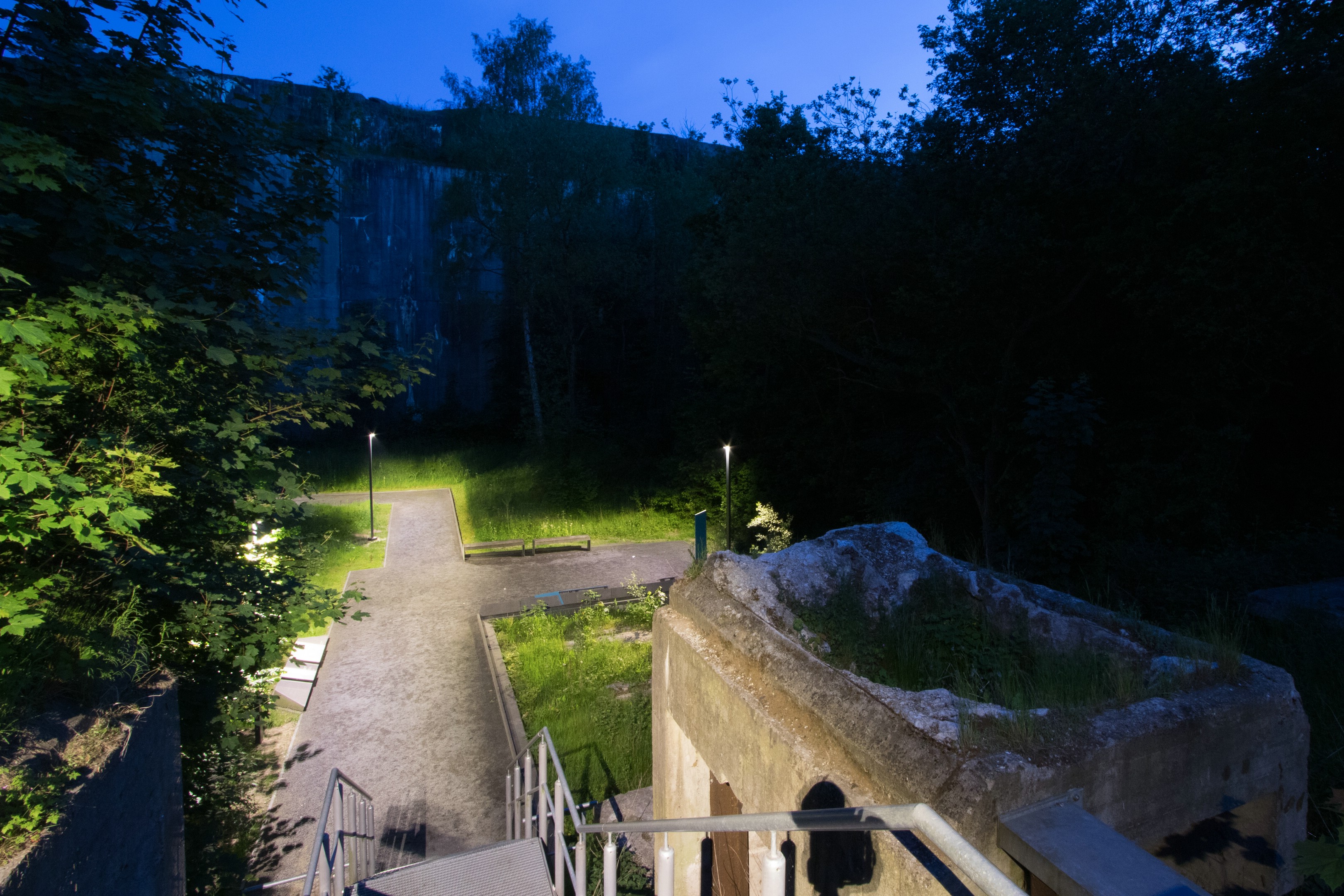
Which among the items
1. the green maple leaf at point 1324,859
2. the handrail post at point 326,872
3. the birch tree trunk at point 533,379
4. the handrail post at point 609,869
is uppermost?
the birch tree trunk at point 533,379

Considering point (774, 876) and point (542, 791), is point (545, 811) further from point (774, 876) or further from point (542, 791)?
point (774, 876)

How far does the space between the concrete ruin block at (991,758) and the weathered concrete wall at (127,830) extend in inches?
117

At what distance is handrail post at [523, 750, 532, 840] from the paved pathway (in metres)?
0.89

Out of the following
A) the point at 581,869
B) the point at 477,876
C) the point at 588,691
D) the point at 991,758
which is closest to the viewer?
the point at 991,758

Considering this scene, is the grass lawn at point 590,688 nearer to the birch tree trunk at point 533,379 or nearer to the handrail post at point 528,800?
the handrail post at point 528,800

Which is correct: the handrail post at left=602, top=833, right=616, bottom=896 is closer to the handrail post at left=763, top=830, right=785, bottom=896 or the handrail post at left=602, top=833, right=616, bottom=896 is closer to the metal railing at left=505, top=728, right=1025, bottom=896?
the metal railing at left=505, top=728, right=1025, bottom=896

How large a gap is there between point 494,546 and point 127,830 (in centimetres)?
1116

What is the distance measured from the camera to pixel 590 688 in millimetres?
8812

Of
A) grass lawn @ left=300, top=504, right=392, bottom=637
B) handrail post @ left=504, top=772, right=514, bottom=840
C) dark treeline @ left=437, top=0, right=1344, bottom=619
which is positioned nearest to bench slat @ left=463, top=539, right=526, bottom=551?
grass lawn @ left=300, top=504, right=392, bottom=637

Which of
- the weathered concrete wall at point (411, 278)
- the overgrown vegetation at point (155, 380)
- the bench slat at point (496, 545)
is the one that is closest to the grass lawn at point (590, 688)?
the overgrown vegetation at point (155, 380)

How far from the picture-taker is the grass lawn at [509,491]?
17250 mm

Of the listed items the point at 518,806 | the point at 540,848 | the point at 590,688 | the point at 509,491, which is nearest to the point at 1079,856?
the point at 540,848

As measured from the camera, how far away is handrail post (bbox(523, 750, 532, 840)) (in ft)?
16.7

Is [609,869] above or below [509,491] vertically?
above
